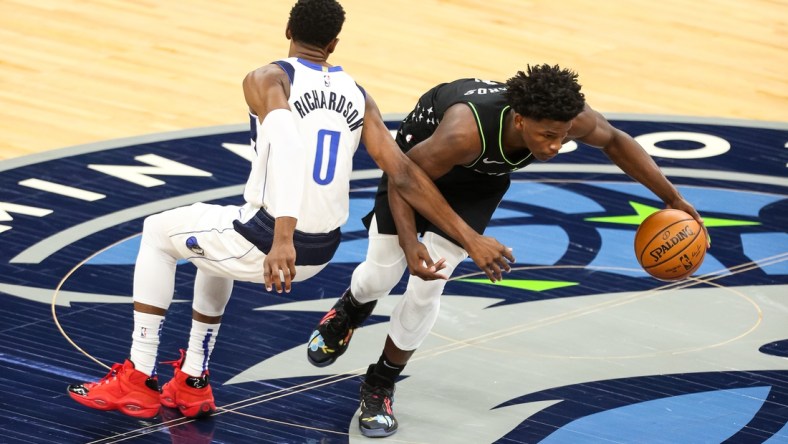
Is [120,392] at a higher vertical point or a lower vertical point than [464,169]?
lower

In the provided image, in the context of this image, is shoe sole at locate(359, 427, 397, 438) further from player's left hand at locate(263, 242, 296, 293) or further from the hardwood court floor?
the hardwood court floor

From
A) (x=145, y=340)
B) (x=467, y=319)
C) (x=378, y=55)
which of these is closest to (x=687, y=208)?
(x=467, y=319)

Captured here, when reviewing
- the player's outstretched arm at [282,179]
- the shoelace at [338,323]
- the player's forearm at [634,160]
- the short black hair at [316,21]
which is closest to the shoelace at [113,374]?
the player's outstretched arm at [282,179]

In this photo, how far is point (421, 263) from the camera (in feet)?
15.9

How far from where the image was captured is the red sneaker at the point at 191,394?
521cm

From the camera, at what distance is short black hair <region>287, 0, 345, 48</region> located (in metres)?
4.87

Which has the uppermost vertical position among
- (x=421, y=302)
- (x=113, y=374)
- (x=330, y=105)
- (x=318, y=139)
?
(x=330, y=105)

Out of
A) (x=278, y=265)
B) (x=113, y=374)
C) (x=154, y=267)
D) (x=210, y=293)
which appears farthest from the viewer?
(x=210, y=293)

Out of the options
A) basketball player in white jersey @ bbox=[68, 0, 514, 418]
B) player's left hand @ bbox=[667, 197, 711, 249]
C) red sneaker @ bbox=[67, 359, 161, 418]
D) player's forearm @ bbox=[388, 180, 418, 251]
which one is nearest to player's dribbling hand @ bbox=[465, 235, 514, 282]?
basketball player in white jersey @ bbox=[68, 0, 514, 418]

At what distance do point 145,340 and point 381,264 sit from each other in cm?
96

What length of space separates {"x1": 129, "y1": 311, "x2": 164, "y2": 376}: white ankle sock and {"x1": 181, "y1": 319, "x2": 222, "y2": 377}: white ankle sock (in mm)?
170

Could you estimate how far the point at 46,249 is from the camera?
6832 millimetres

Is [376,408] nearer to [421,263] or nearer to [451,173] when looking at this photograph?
[421,263]

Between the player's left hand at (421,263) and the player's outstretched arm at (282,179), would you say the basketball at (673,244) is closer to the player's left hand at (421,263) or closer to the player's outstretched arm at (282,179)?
the player's left hand at (421,263)
